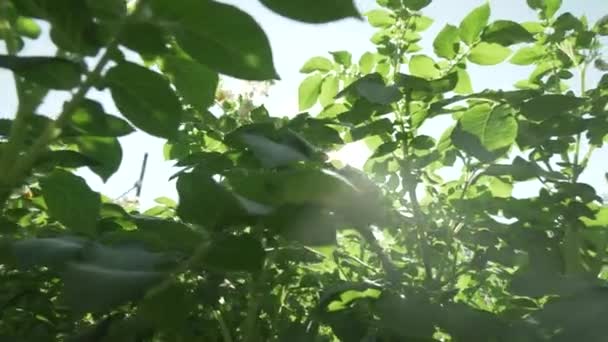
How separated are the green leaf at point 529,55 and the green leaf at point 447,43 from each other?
0.74 ft

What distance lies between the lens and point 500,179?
1419 mm

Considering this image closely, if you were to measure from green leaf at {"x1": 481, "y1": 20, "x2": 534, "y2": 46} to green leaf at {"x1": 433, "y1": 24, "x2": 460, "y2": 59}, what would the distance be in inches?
2.9

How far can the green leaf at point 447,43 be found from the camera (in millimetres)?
1438

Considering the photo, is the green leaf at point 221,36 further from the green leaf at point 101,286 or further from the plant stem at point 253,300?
the plant stem at point 253,300

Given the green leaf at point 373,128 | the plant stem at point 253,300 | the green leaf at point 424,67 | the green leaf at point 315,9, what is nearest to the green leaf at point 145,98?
the green leaf at point 315,9

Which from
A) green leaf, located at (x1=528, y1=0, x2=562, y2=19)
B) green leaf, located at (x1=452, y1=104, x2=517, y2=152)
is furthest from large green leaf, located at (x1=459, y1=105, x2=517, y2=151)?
green leaf, located at (x1=528, y1=0, x2=562, y2=19)

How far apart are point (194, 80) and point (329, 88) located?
0.87 m

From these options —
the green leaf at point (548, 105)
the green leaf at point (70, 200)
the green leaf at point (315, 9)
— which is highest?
the green leaf at point (315, 9)

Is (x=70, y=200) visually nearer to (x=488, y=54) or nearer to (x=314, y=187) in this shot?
(x=314, y=187)

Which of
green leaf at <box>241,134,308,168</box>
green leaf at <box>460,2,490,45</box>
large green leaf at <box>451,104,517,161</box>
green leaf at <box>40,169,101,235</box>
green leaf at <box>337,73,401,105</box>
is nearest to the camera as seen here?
green leaf at <box>241,134,308,168</box>

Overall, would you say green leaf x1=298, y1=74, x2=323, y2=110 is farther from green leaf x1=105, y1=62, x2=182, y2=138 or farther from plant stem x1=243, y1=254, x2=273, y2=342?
green leaf x1=105, y1=62, x2=182, y2=138

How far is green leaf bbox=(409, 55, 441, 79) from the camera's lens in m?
1.46

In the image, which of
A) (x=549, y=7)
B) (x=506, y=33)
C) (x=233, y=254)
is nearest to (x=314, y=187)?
(x=233, y=254)

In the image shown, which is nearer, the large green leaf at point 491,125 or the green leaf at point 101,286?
the green leaf at point 101,286
